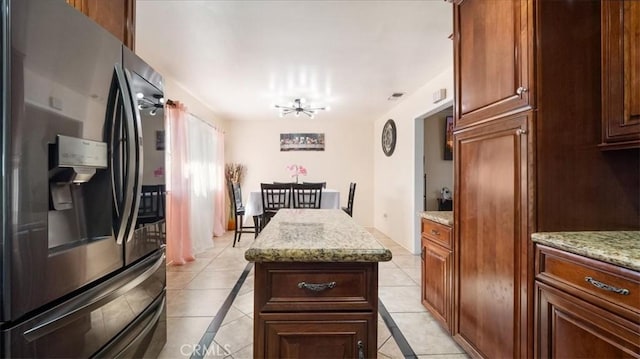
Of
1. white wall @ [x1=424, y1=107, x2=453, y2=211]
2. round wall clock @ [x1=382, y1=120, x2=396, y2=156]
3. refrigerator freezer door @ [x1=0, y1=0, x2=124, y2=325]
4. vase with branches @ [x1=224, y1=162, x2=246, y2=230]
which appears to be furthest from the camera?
vase with branches @ [x1=224, y1=162, x2=246, y2=230]

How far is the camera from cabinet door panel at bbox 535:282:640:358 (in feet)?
3.09

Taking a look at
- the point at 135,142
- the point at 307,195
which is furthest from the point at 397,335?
the point at 307,195

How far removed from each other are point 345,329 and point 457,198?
1.26 meters

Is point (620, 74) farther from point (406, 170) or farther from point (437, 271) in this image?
point (406, 170)

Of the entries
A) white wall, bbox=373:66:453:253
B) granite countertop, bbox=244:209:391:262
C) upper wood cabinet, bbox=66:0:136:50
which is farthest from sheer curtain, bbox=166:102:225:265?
white wall, bbox=373:66:453:253

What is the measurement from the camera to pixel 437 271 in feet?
6.96

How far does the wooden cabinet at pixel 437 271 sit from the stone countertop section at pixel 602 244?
2.49 feet

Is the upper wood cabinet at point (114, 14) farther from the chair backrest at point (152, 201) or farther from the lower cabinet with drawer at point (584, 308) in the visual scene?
the lower cabinet with drawer at point (584, 308)

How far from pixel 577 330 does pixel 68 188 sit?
178cm

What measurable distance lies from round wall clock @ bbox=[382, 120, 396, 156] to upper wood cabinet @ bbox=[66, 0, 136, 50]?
4117mm

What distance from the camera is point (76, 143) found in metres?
0.90

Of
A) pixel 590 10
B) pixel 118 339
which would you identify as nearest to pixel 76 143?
pixel 118 339

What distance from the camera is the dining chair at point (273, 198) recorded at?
4.02m

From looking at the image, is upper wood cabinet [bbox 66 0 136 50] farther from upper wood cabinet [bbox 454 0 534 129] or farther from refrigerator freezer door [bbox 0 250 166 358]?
upper wood cabinet [bbox 454 0 534 129]
